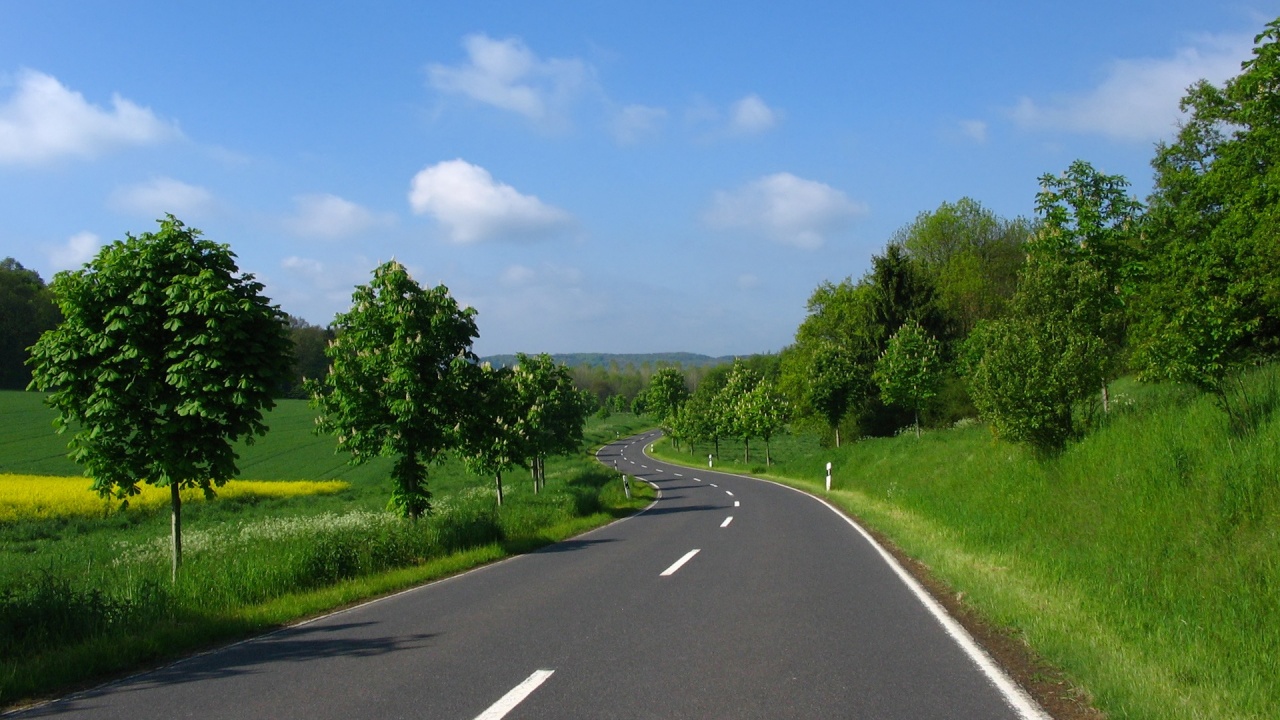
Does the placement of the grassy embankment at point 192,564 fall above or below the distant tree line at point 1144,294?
below

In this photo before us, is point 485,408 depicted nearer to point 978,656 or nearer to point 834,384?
point 978,656

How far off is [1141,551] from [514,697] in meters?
7.99

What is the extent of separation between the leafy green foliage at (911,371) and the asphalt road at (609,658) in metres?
29.4

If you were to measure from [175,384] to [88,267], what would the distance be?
85.1 inches

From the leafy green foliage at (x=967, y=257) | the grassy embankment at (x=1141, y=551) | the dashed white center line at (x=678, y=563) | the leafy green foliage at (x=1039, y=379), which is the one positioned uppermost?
the leafy green foliage at (x=967, y=257)

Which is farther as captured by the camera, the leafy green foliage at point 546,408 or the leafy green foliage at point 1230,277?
the leafy green foliage at point 546,408

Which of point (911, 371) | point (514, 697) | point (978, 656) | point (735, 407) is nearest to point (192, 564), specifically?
point (514, 697)

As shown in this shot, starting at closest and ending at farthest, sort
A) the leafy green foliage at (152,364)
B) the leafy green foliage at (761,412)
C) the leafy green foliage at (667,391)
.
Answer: the leafy green foliage at (152,364) → the leafy green foliage at (761,412) → the leafy green foliage at (667,391)

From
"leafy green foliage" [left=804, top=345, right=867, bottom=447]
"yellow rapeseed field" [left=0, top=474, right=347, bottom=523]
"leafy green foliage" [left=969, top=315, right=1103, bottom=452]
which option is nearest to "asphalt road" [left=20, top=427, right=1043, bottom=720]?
"leafy green foliage" [left=969, top=315, right=1103, bottom=452]

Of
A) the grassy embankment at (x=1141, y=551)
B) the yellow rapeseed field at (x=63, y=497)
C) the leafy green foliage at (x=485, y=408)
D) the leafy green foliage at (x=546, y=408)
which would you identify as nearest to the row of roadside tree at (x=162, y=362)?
the leafy green foliage at (x=485, y=408)

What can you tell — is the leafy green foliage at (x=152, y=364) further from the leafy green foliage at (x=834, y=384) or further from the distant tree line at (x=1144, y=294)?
the leafy green foliage at (x=834, y=384)

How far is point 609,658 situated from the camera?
21.4 feet

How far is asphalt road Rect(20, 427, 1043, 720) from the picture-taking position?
17.4ft

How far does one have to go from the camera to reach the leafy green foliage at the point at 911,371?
1551 inches
